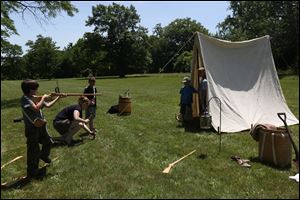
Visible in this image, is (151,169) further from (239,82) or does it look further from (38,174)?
(239,82)

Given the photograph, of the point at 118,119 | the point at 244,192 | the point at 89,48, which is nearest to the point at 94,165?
the point at 244,192

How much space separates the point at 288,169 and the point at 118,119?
7.70m

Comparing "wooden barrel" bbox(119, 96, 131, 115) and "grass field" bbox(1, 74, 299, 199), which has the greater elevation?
"wooden barrel" bbox(119, 96, 131, 115)

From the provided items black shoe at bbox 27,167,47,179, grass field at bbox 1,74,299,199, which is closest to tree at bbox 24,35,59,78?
grass field at bbox 1,74,299,199

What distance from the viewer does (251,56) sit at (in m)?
13.7

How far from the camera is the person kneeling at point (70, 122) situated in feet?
34.1

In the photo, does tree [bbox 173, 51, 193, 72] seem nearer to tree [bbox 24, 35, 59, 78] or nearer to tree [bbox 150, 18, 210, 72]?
tree [bbox 150, 18, 210, 72]

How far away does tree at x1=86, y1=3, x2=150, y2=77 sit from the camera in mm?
69438

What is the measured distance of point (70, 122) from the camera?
10.5 metres

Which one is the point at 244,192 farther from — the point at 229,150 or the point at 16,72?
the point at 16,72

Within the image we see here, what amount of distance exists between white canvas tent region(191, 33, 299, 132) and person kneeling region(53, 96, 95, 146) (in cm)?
358

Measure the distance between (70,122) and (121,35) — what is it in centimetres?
5992

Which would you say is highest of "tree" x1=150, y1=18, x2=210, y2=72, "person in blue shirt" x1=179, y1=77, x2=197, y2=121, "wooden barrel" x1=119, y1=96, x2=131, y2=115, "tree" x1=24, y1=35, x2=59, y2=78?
"tree" x1=150, y1=18, x2=210, y2=72

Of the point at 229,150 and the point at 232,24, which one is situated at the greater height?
the point at 232,24
